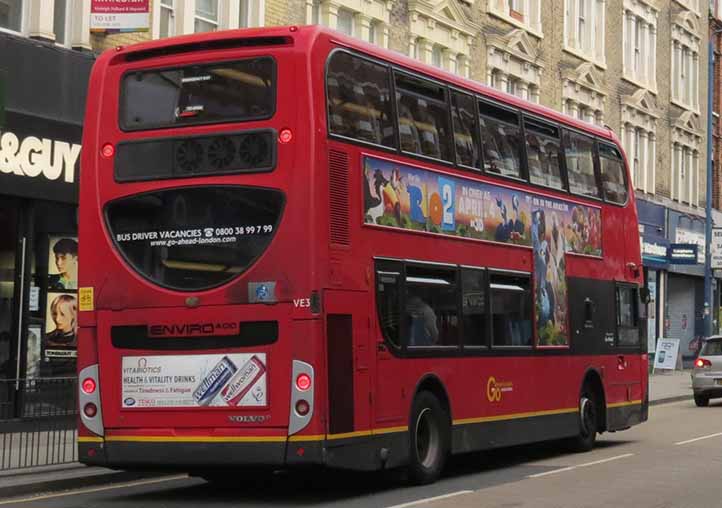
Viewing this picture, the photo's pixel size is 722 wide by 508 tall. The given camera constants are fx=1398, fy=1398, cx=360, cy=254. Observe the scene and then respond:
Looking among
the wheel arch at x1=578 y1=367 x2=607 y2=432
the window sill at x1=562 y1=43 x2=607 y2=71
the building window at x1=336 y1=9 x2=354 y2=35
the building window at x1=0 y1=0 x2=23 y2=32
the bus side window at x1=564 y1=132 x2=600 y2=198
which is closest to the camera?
the bus side window at x1=564 y1=132 x2=600 y2=198

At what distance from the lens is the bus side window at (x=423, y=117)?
14.4 meters

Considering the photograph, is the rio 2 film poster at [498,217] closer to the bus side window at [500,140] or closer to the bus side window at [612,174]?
the bus side window at [500,140]

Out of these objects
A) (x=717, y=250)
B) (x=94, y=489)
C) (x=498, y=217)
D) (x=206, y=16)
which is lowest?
(x=94, y=489)

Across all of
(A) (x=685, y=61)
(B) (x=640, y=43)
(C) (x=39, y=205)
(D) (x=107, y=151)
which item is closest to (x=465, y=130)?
(D) (x=107, y=151)

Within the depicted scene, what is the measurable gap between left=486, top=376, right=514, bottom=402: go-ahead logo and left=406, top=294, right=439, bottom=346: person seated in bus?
1466mm

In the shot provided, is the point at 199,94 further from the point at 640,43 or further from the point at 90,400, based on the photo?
the point at 640,43

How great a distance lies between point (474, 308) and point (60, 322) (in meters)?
7.73

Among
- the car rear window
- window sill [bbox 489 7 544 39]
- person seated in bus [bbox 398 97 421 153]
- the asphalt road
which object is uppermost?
window sill [bbox 489 7 544 39]

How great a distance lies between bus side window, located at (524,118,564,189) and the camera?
17453mm

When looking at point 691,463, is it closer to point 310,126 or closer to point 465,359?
point 465,359

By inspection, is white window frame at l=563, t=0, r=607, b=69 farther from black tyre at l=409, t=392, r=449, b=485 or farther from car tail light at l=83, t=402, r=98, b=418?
car tail light at l=83, t=402, r=98, b=418

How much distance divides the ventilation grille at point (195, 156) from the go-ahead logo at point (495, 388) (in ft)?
15.2

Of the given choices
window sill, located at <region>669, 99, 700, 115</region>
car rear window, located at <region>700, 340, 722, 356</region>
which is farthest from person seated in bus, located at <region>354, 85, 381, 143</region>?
window sill, located at <region>669, 99, 700, 115</region>

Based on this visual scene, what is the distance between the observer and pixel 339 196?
1300cm
